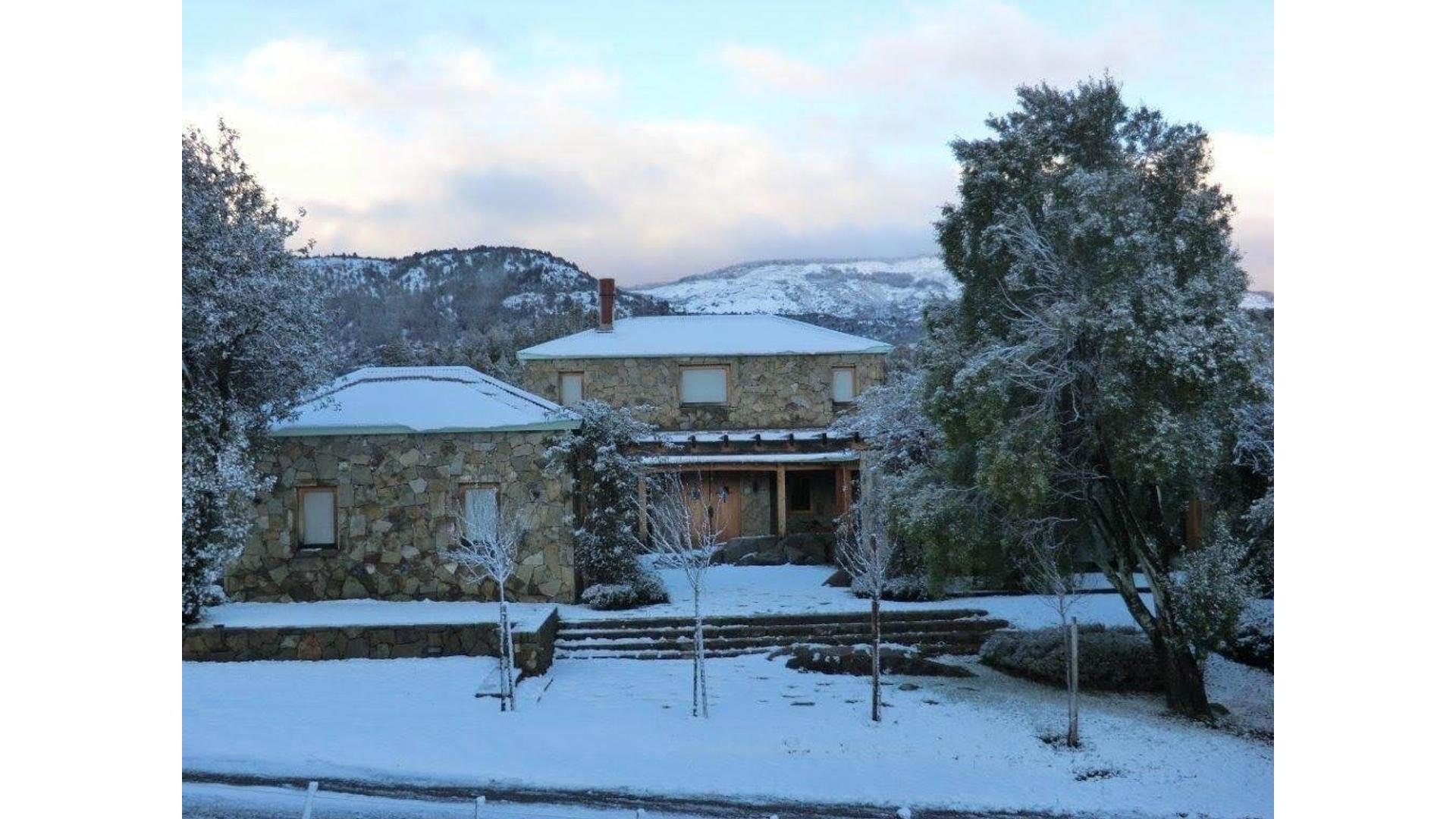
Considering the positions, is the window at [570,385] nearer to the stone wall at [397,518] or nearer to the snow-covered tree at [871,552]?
the snow-covered tree at [871,552]

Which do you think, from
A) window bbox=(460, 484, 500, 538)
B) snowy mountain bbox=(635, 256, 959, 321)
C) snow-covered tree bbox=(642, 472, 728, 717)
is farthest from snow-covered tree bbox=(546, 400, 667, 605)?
snowy mountain bbox=(635, 256, 959, 321)

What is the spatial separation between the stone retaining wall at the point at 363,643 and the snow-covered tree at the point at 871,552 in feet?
11.9

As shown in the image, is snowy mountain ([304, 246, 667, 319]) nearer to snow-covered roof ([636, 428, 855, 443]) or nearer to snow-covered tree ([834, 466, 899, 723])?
snow-covered roof ([636, 428, 855, 443])

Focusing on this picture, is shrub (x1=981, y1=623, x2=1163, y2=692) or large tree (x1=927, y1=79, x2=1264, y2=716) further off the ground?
large tree (x1=927, y1=79, x2=1264, y2=716)

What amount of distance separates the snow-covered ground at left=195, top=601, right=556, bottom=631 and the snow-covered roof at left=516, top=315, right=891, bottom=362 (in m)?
9.02

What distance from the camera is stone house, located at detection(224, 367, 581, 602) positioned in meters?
13.8

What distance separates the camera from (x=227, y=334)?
11.4 m

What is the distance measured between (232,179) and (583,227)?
370 cm

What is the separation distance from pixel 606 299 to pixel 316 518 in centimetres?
1044

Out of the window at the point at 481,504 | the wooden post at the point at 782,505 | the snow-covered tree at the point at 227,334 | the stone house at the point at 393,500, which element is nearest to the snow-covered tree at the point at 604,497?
the stone house at the point at 393,500

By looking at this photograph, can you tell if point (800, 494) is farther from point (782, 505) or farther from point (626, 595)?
point (626, 595)

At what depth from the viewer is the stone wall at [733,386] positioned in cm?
2214

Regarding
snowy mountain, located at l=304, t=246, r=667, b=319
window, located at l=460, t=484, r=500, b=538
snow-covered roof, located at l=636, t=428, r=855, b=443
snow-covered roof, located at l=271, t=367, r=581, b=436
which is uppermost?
snowy mountain, located at l=304, t=246, r=667, b=319
